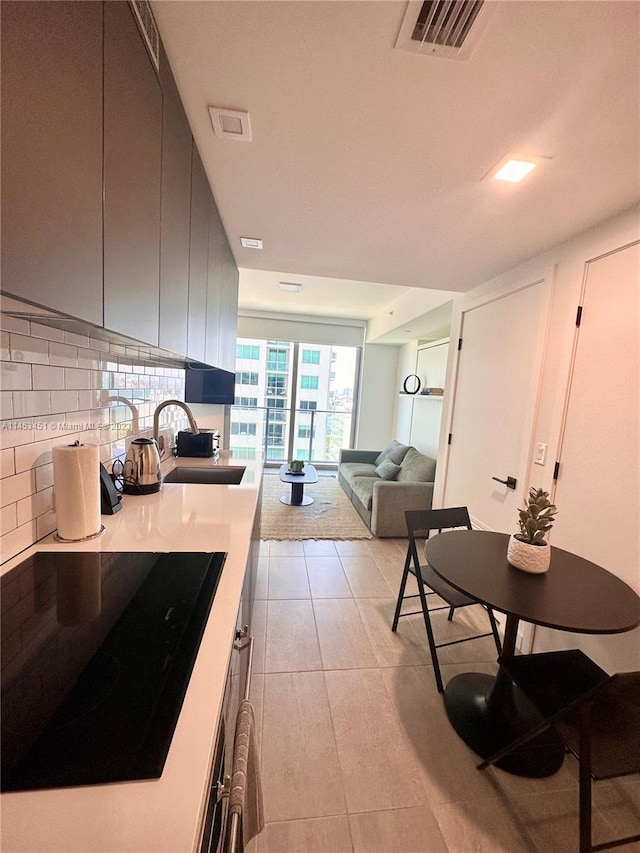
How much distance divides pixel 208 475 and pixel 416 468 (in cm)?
252

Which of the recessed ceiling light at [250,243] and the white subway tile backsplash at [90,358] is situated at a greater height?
the recessed ceiling light at [250,243]

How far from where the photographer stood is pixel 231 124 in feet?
4.10

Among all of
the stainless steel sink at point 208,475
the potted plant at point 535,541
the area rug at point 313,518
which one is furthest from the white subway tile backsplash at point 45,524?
the area rug at point 313,518

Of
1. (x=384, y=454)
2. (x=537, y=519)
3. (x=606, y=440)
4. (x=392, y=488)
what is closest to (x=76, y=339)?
(x=537, y=519)

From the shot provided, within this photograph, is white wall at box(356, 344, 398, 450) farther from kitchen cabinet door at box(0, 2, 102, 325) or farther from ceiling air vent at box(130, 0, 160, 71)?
kitchen cabinet door at box(0, 2, 102, 325)

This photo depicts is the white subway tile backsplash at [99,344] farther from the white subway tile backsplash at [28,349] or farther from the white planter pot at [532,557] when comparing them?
the white planter pot at [532,557]

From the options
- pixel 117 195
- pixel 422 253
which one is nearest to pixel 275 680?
pixel 117 195

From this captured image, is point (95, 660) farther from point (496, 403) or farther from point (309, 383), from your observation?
point (309, 383)

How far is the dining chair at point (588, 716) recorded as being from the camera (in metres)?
1.02

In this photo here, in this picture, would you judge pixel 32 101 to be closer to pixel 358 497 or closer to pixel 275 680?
pixel 275 680

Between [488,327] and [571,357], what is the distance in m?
0.82

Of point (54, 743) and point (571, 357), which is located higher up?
point (571, 357)

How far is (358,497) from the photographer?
4.09 meters

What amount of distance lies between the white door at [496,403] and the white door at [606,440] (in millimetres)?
282
